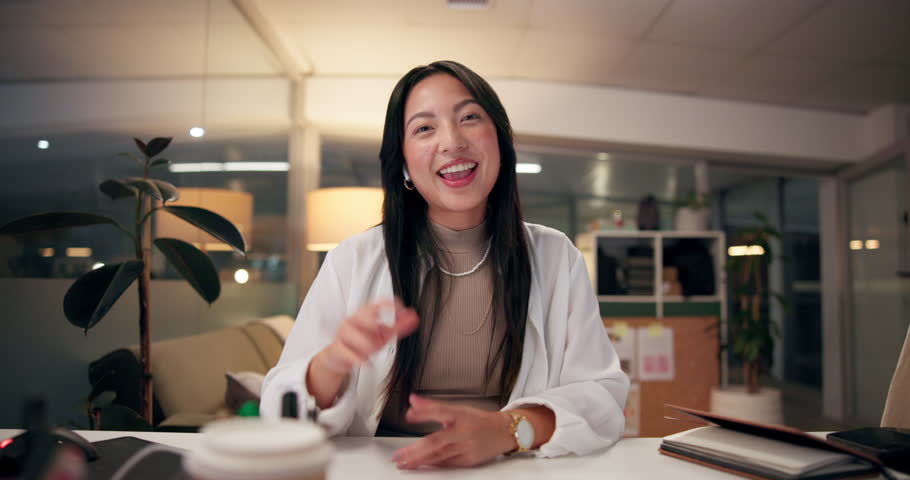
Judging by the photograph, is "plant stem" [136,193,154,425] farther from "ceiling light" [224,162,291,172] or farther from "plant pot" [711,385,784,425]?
"plant pot" [711,385,784,425]

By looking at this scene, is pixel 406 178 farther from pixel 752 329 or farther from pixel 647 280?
pixel 752 329

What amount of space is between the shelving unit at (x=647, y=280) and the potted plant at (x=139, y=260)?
10.5ft

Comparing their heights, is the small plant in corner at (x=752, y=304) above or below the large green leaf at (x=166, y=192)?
below

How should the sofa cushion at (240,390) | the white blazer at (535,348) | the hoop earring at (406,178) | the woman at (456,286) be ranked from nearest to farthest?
the white blazer at (535,348)
the woman at (456,286)
the hoop earring at (406,178)
the sofa cushion at (240,390)

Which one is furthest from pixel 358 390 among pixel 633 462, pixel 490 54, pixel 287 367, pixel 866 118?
pixel 866 118

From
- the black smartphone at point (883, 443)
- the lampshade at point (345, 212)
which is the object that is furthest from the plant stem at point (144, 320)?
the lampshade at point (345, 212)

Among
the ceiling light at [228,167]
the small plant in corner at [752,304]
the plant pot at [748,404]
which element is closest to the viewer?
the ceiling light at [228,167]

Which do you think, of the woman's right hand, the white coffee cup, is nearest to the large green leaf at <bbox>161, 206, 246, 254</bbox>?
the woman's right hand

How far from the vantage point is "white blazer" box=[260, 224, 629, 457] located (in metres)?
0.98

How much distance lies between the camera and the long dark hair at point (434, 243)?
119 cm

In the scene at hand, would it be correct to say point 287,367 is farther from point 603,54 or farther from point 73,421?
point 603,54

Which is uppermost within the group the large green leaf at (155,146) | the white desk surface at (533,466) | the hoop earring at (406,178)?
the large green leaf at (155,146)

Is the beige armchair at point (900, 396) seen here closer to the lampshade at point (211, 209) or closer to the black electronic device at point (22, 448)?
the black electronic device at point (22, 448)

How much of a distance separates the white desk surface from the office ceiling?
6.13 ft
